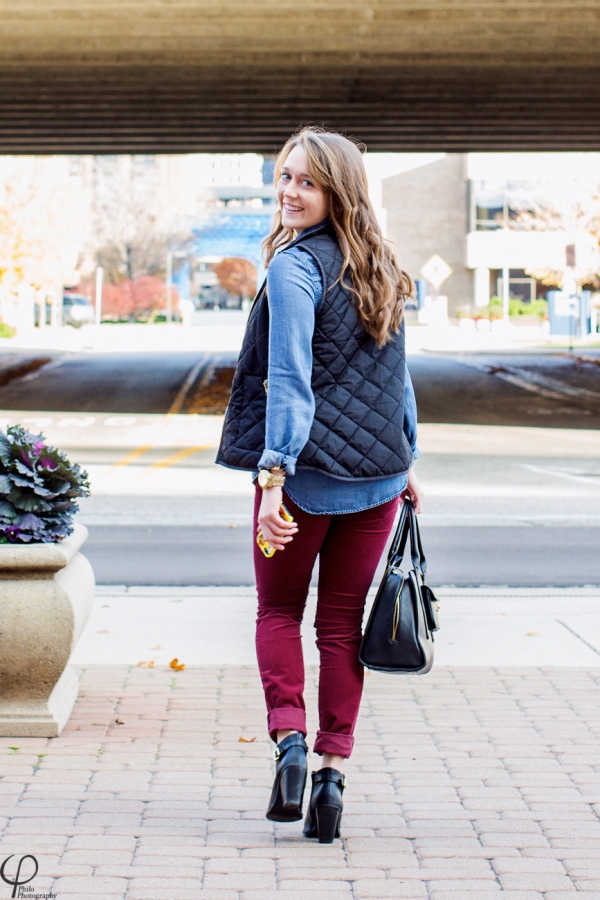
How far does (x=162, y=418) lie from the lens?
19.3 m

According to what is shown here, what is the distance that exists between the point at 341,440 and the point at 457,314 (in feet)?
197

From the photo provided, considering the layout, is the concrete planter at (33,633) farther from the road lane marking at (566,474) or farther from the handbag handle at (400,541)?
the road lane marking at (566,474)

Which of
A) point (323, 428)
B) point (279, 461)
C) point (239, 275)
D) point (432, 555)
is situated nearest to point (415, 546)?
point (323, 428)

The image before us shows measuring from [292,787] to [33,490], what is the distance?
1.58m

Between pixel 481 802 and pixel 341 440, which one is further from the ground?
pixel 341 440

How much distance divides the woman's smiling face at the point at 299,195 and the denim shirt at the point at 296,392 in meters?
0.11

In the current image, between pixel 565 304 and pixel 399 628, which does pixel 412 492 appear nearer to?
A: pixel 399 628

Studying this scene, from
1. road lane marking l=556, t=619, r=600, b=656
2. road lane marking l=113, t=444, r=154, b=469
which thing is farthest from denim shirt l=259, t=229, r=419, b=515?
road lane marking l=113, t=444, r=154, b=469

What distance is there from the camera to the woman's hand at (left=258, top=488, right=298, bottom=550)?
3127mm

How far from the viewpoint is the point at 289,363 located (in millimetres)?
3119

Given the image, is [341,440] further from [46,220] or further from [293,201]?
[46,220]

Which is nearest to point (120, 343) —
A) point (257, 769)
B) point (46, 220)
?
point (46, 220)

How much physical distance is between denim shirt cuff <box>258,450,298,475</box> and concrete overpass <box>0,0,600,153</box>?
13.8m

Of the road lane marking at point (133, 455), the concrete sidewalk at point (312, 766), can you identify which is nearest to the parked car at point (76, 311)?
the road lane marking at point (133, 455)
